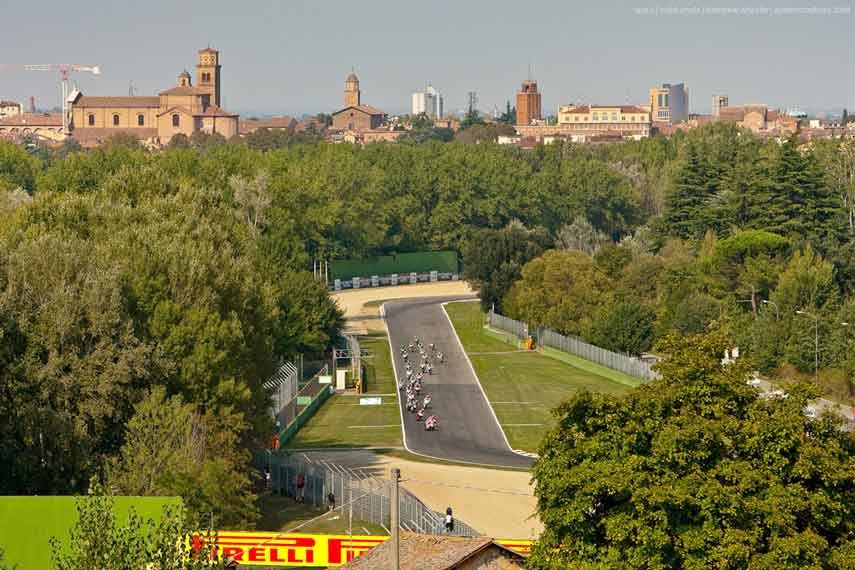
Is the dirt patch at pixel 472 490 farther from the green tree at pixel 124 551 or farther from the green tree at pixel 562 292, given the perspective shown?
the green tree at pixel 562 292

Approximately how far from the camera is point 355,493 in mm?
53500

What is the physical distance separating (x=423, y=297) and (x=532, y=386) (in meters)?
52.9

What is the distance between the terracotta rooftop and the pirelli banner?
5.92 meters

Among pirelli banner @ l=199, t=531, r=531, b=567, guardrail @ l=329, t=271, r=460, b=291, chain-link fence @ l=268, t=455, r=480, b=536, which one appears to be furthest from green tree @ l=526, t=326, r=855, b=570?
guardrail @ l=329, t=271, r=460, b=291

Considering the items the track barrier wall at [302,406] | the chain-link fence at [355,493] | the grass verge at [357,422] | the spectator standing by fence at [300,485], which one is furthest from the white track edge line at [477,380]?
the spectator standing by fence at [300,485]

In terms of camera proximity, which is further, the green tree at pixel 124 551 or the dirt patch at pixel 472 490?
the dirt patch at pixel 472 490

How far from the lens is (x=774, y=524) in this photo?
34.1 m

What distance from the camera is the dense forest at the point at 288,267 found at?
49.1 m

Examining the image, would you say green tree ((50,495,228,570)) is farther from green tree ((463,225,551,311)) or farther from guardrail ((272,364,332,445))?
green tree ((463,225,551,311))

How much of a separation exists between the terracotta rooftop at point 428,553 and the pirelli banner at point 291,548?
5.92m

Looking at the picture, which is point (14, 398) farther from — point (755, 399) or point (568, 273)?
point (568, 273)

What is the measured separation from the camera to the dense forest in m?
49.1

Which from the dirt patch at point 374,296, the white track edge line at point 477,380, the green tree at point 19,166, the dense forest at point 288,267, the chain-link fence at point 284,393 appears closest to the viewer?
the dense forest at point 288,267

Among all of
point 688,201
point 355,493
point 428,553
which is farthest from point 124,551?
point 688,201
